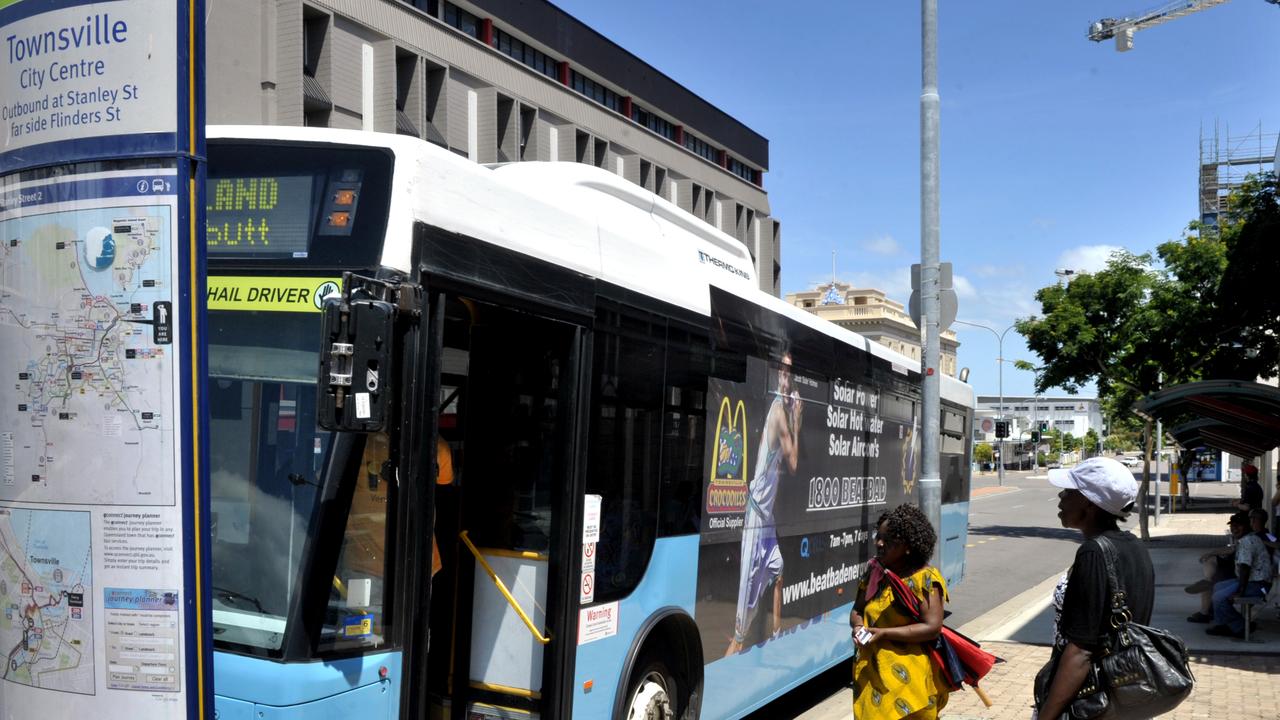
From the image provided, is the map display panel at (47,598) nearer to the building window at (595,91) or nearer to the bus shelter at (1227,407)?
the bus shelter at (1227,407)

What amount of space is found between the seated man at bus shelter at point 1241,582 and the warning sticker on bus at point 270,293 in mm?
11169

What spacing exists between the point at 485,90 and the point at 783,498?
39.6m

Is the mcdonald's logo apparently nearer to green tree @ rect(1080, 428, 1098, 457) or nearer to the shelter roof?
the shelter roof

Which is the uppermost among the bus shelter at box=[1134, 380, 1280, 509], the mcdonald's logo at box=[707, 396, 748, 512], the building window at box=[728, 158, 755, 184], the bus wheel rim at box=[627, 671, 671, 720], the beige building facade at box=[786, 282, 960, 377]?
the building window at box=[728, 158, 755, 184]

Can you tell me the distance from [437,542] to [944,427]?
8880 mm

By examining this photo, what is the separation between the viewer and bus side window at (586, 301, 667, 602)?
17.7 ft

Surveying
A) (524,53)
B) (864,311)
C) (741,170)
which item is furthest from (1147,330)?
(864,311)

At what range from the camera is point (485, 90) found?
1767 inches

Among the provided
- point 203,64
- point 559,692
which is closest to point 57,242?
point 203,64

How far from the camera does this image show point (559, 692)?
4.96 m

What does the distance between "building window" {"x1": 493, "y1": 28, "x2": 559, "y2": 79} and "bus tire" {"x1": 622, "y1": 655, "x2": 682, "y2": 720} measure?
1685 inches

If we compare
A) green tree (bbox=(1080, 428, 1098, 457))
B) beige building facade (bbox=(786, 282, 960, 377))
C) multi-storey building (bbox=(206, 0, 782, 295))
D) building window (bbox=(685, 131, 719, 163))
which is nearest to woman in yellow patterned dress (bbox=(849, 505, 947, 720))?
multi-storey building (bbox=(206, 0, 782, 295))

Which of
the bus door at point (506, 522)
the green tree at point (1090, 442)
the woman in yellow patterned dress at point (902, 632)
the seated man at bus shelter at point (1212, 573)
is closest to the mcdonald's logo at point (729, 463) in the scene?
the woman in yellow patterned dress at point (902, 632)

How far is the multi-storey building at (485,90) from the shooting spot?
1316 inches
